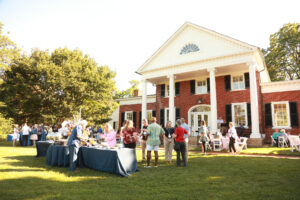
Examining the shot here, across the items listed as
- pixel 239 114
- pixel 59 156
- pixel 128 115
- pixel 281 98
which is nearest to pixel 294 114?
pixel 281 98

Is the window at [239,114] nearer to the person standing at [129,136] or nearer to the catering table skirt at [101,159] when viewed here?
the person standing at [129,136]

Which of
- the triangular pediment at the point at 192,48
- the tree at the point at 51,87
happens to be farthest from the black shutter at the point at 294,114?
the tree at the point at 51,87

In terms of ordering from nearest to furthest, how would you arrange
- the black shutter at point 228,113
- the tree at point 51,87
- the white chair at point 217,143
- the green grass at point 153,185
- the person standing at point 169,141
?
1. the green grass at point 153,185
2. the person standing at point 169,141
3. the white chair at point 217,143
4. the black shutter at point 228,113
5. the tree at point 51,87

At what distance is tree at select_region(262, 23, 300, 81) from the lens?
2459 cm

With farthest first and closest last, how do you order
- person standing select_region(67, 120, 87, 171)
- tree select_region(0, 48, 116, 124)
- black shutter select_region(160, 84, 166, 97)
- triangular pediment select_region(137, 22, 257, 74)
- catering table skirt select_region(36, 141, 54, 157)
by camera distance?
1. black shutter select_region(160, 84, 166, 97)
2. tree select_region(0, 48, 116, 124)
3. triangular pediment select_region(137, 22, 257, 74)
4. catering table skirt select_region(36, 141, 54, 157)
5. person standing select_region(67, 120, 87, 171)

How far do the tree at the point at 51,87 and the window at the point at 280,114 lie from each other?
17869 mm

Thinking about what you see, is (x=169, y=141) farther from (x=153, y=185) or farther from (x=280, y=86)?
(x=280, y=86)

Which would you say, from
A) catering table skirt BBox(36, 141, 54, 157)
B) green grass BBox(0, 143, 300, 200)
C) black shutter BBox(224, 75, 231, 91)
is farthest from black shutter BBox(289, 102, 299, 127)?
catering table skirt BBox(36, 141, 54, 157)

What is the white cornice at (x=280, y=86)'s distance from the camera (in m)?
15.5

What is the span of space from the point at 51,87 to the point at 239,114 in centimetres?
1928

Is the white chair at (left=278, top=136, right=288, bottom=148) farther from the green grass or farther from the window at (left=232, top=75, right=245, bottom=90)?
the green grass

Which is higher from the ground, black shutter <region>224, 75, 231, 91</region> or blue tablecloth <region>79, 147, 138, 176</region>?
black shutter <region>224, 75, 231, 91</region>

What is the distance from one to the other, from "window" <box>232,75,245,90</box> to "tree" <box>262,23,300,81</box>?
12409 mm

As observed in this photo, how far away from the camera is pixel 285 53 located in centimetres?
2520
